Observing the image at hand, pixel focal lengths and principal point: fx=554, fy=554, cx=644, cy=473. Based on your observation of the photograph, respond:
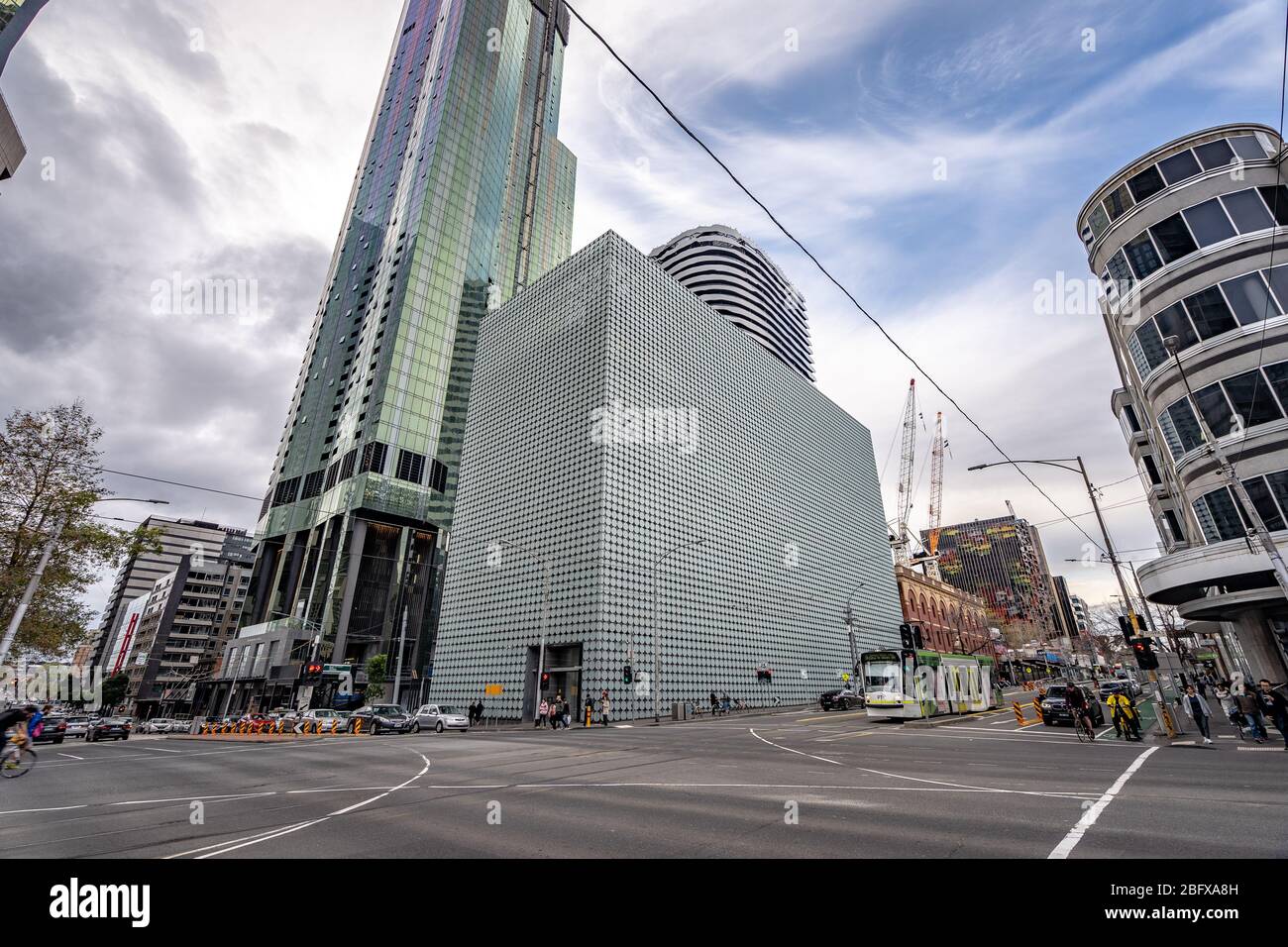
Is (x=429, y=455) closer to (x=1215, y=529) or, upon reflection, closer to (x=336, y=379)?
(x=336, y=379)

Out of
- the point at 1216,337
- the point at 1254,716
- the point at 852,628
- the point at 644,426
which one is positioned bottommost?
the point at 1254,716

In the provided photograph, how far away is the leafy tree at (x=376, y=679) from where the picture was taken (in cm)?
6175

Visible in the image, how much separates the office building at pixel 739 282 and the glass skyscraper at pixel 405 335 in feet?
97.5

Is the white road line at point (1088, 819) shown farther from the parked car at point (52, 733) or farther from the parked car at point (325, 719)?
the parked car at point (52, 733)

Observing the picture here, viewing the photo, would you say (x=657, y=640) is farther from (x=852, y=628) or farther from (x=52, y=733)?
(x=52, y=733)

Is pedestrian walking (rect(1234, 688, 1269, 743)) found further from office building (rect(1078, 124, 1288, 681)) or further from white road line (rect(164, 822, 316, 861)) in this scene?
white road line (rect(164, 822, 316, 861))

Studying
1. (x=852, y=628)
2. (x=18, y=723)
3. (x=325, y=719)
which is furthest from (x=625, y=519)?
(x=852, y=628)

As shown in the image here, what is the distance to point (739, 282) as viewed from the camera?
110562 mm

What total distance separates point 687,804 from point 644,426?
1577 inches

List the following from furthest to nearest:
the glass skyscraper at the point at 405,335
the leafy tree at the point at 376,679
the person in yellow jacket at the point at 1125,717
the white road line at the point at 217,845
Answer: the glass skyscraper at the point at 405,335, the leafy tree at the point at 376,679, the person in yellow jacket at the point at 1125,717, the white road line at the point at 217,845

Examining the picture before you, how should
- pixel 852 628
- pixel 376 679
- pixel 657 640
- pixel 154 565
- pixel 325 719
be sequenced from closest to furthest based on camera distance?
1. pixel 657 640
2. pixel 325 719
3. pixel 376 679
4. pixel 852 628
5. pixel 154 565

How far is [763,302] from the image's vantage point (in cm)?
11269
